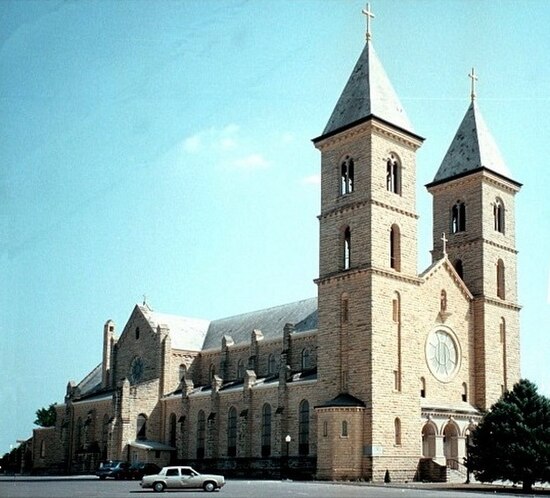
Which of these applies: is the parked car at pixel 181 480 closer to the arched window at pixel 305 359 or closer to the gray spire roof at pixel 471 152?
the arched window at pixel 305 359

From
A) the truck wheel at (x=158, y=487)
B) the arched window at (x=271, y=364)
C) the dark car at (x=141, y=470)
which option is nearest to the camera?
the truck wheel at (x=158, y=487)

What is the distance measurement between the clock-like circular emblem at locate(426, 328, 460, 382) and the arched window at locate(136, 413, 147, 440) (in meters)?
27.6

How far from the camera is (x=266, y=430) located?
6375 centimetres

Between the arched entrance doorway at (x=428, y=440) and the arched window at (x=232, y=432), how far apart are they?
16255mm

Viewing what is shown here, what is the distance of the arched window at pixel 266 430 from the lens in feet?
208

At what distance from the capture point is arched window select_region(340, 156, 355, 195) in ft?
192

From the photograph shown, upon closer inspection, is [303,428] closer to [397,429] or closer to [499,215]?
[397,429]

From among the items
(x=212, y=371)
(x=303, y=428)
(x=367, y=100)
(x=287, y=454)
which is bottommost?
(x=287, y=454)

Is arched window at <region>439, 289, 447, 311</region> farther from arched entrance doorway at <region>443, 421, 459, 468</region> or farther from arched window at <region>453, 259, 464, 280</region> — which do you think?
arched entrance doorway at <region>443, 421, 459, 468</region>

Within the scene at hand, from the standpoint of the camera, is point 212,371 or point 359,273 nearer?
point 359,273

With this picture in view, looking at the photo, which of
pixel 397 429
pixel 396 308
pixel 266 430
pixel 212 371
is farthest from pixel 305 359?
pixel 212 371

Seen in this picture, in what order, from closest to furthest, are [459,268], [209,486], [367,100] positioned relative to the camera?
[209,486] < [367,100] < [459,268]

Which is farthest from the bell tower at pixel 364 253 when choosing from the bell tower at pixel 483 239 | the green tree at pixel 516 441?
the bell tower at pixel 483 239

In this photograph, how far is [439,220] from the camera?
6800 cm
